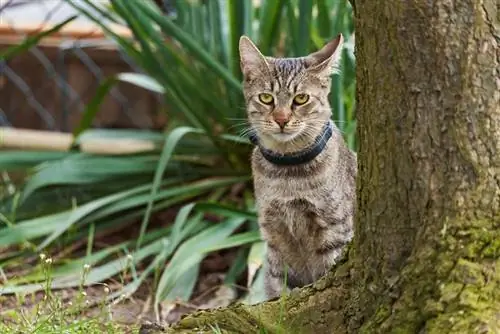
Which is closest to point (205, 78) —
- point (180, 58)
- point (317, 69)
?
point (180, 58)

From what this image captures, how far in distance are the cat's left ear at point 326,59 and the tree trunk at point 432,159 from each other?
0.79 meters

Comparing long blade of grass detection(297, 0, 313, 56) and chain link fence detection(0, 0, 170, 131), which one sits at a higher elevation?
long blade of grass detection(297, 0, 313, 56)

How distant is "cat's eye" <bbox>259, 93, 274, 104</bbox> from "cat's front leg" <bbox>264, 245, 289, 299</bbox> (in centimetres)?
37

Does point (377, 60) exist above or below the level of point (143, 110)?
above

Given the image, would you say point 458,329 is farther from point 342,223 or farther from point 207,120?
point 207,120

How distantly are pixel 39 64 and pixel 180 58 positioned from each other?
138 centimetres

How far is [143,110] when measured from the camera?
15.3ft

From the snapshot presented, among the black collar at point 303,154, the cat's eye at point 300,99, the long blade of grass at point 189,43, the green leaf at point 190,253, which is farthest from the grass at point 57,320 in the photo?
the long blade of grass at point 189,43

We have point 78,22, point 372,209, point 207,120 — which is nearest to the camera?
point 372,209

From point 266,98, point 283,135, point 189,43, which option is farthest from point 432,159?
point 189,43

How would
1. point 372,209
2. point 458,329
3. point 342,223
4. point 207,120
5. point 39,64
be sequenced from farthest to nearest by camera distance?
point 39,64 < point 207,120 < point 342,223 < point 372,209 < point 458,329

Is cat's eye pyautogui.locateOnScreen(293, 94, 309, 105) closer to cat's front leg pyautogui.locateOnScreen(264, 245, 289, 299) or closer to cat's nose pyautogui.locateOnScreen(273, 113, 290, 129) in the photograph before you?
cat's nose pyautogui.locateOnScreen(273, 113, 290, 129)

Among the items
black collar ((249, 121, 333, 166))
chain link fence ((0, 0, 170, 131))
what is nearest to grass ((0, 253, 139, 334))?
black collar ((249, 121, 333, 166))

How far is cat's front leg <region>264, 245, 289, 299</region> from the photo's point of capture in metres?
2.53
